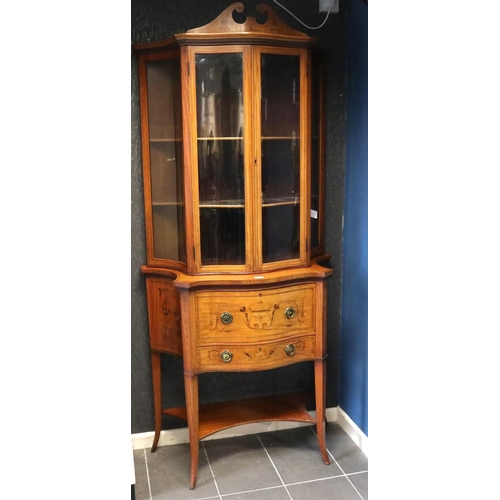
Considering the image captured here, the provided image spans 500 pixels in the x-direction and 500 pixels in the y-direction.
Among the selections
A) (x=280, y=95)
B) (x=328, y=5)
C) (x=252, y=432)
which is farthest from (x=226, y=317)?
(x=328, y=5)

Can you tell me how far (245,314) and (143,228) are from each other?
587mm

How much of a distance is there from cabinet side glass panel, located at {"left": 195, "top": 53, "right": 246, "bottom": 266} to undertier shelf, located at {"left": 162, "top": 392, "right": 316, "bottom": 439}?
69cm

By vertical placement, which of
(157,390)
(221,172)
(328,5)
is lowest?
(157,390)

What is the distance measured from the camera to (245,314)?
8.00 ft

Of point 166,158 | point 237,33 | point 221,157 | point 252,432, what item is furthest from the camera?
point 252,432

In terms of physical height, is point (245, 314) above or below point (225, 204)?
below

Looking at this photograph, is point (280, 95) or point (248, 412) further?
point (248, 412)

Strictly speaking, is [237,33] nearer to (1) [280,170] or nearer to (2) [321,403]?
(1) [280,170]

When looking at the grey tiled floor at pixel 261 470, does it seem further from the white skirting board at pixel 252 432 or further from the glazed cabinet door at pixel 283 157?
the glazed cabinet door at pixel 283 157

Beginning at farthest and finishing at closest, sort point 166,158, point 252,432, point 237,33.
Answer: point 252,432
point 166,158
point 237,33

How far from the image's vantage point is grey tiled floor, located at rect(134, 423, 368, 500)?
7.98ft

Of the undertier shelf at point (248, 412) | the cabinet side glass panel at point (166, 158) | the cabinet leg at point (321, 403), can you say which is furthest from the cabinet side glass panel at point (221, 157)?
the undertier shelf at point (248, 412)
